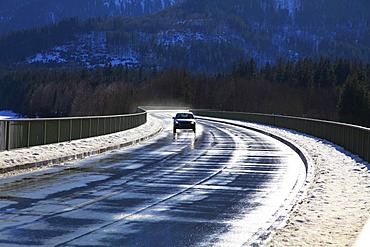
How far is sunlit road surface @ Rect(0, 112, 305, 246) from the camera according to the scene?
29.9ft

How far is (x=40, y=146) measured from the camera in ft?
73.2

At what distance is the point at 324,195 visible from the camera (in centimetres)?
1302

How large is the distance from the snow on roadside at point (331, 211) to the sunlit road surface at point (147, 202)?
502mm

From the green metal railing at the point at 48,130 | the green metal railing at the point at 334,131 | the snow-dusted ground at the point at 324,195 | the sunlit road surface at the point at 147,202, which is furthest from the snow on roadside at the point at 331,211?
the green metal railing at the point at 48,130

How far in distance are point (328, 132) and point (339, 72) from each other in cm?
15543

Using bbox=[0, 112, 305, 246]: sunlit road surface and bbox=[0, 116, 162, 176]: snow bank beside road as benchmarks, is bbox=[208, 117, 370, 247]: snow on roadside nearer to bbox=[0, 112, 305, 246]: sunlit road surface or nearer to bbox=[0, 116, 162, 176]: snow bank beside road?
bbox=[0, 112, 305, 246]: sunlit road surface

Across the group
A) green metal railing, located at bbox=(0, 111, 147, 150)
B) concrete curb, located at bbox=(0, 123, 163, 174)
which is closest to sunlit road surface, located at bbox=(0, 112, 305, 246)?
concrete curb, located at bbox=(0, 123, 163, 174)

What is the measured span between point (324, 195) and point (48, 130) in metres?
13.5

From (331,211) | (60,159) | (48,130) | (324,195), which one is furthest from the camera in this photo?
(48,130)

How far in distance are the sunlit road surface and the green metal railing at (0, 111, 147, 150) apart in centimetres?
239

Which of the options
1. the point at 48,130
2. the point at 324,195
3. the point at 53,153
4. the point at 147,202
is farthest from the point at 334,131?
Result: the point at 147,202

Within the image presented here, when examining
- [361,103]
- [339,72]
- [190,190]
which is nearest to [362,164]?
[190,190]

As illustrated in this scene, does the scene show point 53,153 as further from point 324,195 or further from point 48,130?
point 324,195

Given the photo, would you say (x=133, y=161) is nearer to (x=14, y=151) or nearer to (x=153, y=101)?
(x=14, y=151)
